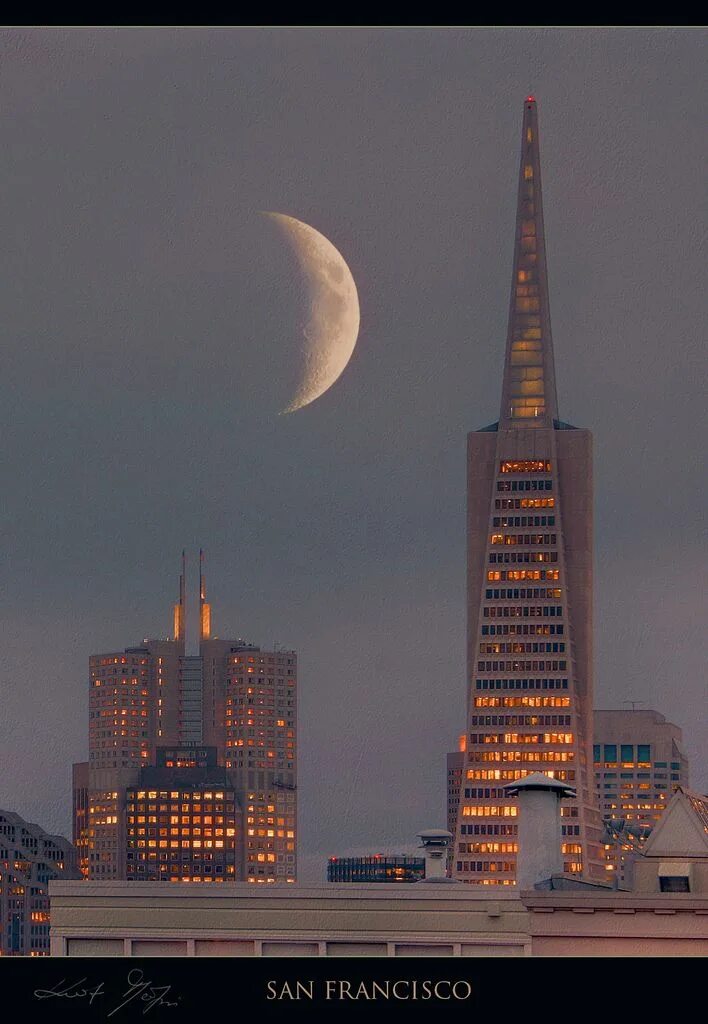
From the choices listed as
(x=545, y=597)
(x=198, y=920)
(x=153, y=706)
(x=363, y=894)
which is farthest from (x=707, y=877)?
(x=545, y=597)

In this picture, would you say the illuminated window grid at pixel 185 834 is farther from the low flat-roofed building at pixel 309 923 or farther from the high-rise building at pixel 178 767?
the low flat-roofed building at pixel 309 923

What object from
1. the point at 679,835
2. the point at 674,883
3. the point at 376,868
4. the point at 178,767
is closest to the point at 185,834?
the point at 178,767
